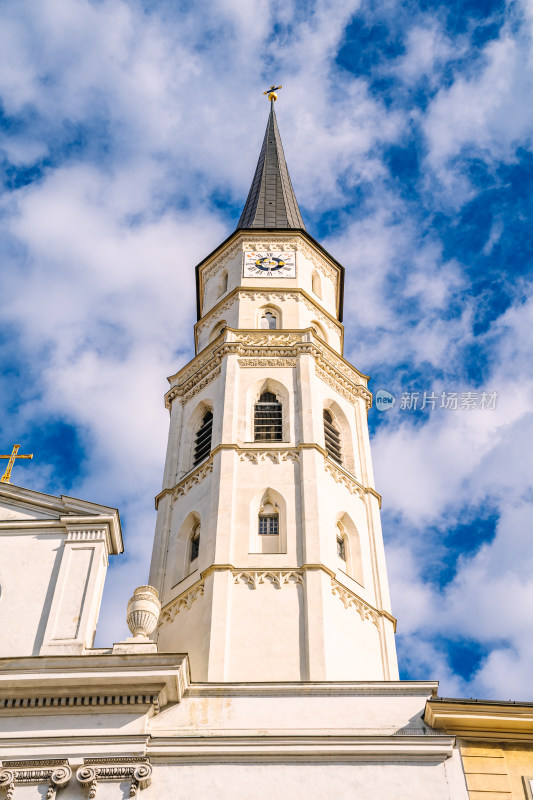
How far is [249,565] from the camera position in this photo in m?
25.3

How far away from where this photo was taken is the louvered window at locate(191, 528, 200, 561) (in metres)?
27.1

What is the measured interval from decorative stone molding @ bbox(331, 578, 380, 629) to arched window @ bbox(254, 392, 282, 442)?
500 centimetres

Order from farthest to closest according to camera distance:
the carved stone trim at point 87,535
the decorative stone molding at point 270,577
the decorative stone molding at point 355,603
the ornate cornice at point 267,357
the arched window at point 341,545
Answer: the ornate cornice at point 267,357 → the arched window at point 341,545 → the decorative stone molding at point 355,603 → the decorative stone molding at point 270,577 → the carved stone trim at point 87,535

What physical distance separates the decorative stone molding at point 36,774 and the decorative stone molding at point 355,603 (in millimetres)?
8829

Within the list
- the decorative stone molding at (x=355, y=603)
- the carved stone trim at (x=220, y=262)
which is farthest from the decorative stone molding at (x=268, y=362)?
the decorative stone molding at (x=355, y=603)

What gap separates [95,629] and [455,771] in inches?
287

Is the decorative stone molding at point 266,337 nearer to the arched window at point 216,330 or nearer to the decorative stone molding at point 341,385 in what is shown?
the decorative stone molding at point 341,385

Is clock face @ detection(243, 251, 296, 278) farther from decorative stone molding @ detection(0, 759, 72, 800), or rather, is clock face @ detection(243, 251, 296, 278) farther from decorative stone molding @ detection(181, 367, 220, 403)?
decorative stone molding @ detection(0, 759, 72, 800)

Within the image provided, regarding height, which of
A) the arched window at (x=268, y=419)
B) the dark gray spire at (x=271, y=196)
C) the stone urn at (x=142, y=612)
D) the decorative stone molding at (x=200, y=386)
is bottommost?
the stone urn at (x=142, y=612)

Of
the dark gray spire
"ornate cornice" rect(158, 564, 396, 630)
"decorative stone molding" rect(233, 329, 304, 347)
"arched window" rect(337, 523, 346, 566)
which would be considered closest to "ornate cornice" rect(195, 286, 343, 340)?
"decorative stone molding" rect(233, 329, 304, 347)

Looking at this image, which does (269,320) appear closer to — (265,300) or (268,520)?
(265,300)

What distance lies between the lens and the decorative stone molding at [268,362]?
103ft

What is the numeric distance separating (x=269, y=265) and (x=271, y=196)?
22.4 feet

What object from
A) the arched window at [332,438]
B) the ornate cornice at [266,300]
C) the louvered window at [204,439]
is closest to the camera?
the louvered window at [204,439]
